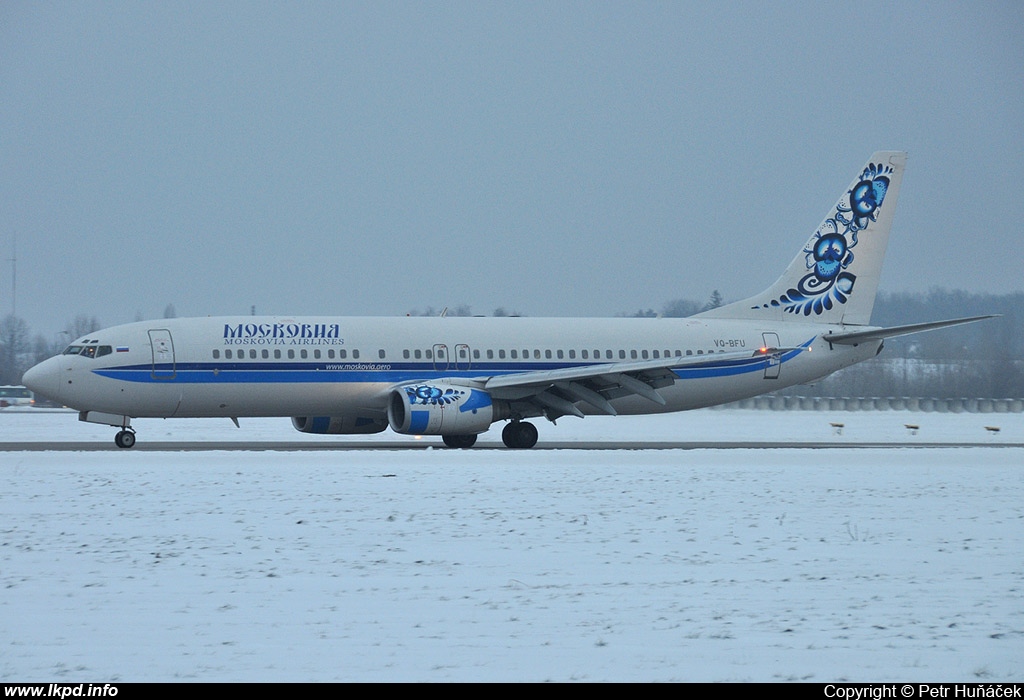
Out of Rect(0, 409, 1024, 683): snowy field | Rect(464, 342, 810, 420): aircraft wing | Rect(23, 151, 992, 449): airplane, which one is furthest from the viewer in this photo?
Rect(464, 342, 810, 420): aircraft wing

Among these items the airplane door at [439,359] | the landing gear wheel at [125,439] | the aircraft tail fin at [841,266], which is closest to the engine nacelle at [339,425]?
the airplane door at [439,359]

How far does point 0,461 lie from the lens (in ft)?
83.8

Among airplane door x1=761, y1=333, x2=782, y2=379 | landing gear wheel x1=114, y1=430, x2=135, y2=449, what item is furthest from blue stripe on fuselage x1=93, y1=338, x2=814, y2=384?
airplane door x1=761, y1=333, x2=782, y2=379

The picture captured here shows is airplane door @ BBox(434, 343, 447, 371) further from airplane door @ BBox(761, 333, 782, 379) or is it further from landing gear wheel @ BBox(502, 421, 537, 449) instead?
airplane door @ BBox(761, 333, 782, 379)

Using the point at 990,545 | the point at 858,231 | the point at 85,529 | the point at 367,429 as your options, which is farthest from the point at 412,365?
the point at 990,545

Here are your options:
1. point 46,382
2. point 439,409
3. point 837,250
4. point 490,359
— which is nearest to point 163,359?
point 46,382

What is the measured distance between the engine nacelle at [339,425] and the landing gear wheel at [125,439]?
4549mm

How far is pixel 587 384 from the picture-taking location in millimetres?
33625

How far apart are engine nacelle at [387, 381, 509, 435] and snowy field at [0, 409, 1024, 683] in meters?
7.11

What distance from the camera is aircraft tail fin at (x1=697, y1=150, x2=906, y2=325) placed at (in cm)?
3847

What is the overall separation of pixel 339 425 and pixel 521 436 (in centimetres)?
525

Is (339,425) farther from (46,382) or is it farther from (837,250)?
(837,250)

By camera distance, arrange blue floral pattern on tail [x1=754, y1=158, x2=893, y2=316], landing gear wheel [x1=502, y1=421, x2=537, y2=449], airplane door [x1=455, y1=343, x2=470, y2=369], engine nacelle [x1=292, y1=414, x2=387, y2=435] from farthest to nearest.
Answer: blue floral pattern on tail [x1=754, y1=158, x2=893, y2=316], engine nacelle [x1=292, y1=414, x2=387, y2=435], airplane door [x1=455, y1=343, x2=470, y2=369], landing gear wheel [x1=502, y1=421, x2=537, y2=449]

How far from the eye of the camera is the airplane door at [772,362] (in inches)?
1444
